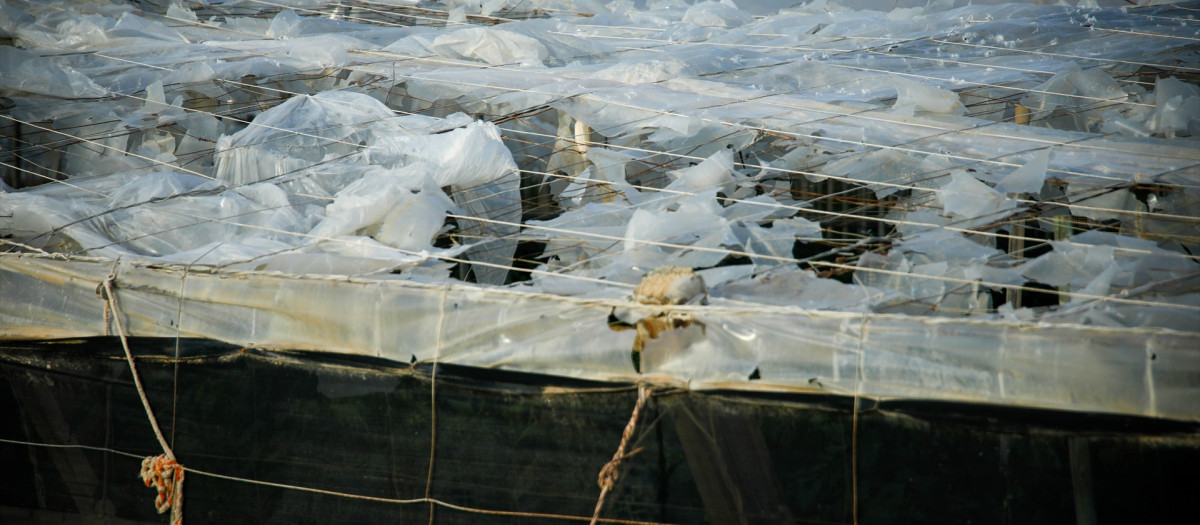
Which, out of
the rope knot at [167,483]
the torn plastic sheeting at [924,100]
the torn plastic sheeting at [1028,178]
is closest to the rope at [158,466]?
the rope knot at [167,483]

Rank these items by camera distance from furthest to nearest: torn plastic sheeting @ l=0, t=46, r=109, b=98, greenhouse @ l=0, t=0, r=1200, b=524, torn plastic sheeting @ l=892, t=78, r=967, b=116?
1. torn plastic sheeting @ l=0, t=46, r=109, b=98
2. torn plastic sheeting @ l=892, t=78, r=967, b=116
3. greenhouse @ l=0, t=0, r=1200, b=524

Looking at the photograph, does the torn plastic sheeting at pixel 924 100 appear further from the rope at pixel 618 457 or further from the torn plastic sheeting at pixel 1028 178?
the rope at pixel 618 457

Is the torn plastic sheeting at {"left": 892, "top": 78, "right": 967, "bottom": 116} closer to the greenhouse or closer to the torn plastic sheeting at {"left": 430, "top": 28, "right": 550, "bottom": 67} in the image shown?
the greenhouse

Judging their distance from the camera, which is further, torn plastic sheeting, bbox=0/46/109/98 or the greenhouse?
torn plastic sheeting, bbox=0/46/109/98

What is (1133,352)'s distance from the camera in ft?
7.98

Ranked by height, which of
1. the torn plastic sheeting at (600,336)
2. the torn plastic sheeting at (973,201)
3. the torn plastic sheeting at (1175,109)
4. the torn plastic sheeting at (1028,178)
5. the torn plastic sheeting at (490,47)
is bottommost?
the torn plastic sheeting at (600,336)

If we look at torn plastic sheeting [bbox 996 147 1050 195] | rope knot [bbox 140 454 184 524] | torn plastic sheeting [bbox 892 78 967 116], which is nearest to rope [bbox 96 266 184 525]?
rope knot [bbox 140 454 184 524]

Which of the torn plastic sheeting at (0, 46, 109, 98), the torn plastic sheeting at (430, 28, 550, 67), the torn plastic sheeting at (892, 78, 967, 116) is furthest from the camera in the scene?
the torn plastic sheeting at (430, 28, 550, 67)

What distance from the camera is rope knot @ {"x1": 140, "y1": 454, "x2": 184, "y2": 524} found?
3391mm

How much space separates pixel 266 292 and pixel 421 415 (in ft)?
2.46

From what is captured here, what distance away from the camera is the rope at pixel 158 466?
3.39 metres

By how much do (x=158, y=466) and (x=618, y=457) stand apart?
71.8 inches

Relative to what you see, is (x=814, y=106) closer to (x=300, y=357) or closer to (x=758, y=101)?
(x=758, y=101)

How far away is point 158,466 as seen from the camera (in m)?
3.40
